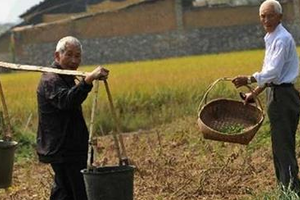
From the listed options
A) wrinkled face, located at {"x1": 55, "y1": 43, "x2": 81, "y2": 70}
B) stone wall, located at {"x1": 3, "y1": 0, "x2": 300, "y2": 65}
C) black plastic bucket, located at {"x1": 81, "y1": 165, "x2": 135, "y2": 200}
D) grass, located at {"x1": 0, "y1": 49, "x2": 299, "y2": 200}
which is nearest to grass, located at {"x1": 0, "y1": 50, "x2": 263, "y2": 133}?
grass, located at {"x1": 0, "y1": 49, "x2": 299, "y2": 200}

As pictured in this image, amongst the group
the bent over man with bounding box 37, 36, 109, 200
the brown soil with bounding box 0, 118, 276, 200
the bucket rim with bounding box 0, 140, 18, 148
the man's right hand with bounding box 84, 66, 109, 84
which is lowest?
the brown soil with bounding box 0, 118, 276, 200

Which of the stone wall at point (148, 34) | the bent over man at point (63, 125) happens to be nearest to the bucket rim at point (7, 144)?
the bent over man at point (63, 125)

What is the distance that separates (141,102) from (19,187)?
23.9 ft

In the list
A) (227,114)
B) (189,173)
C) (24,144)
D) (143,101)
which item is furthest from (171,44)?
(227,114)

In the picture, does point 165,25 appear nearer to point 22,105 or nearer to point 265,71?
point 22,105

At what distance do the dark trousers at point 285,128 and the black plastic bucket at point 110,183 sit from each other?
1591 mm

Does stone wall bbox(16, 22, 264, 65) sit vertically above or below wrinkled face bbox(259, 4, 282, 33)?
below

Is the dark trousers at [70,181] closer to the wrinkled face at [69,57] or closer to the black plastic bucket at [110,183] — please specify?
the black plastic bucket at [110,183]

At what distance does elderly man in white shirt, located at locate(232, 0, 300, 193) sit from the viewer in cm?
606

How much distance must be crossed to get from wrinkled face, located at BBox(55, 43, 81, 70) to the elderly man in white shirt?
54.5 inches

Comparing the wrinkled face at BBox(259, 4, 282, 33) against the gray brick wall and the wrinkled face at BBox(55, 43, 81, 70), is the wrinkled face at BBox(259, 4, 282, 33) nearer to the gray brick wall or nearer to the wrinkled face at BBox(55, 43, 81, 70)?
the wrinkled face at BBox(55, 43, 81, 70)

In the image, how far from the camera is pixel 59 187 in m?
5.99

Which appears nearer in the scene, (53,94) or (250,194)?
(53,94)

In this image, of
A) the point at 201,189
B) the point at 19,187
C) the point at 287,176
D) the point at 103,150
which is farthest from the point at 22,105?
the point at 287,176
